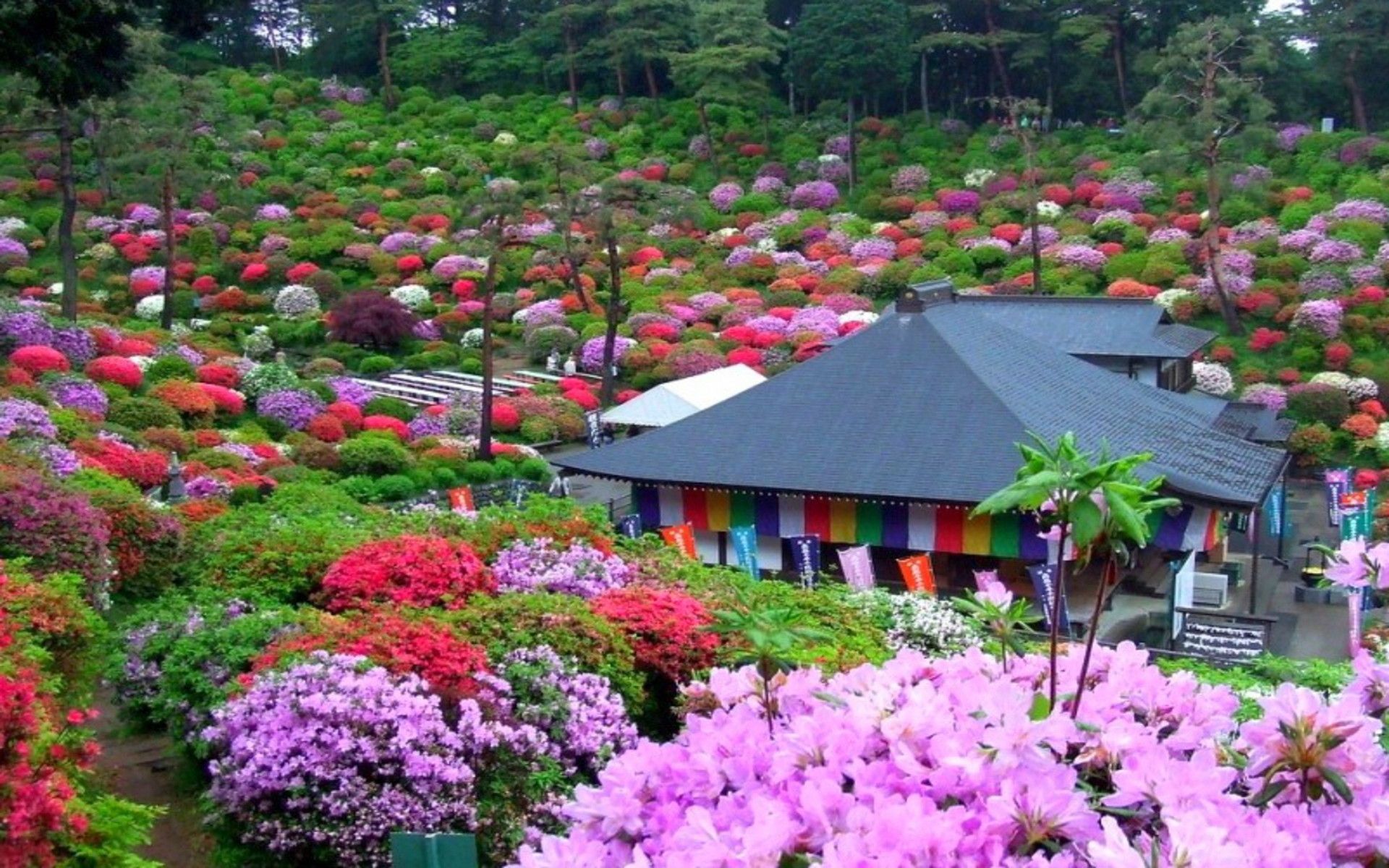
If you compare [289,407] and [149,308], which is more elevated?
[149,308]

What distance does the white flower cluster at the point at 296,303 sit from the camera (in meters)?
35.0

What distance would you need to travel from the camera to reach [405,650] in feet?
24.9

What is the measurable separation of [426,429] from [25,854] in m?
21.2

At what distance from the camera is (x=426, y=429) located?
2584 cm

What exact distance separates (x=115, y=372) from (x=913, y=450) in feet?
47.8

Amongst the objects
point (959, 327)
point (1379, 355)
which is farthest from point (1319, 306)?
point (959, 327)

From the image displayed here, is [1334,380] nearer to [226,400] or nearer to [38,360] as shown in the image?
[226,400]

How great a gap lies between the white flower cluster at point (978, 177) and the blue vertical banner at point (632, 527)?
27.0m

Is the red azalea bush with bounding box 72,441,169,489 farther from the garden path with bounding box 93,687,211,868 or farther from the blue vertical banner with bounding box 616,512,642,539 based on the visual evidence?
the garden path with bounding box 93,687,211,868

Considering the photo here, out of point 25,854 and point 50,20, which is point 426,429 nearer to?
point 50,20

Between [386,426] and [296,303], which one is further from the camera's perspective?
[296,303]

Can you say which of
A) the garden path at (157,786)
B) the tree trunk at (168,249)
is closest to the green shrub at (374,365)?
the tree trunk at (168,249)

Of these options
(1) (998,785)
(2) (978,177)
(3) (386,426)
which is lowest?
(3) (386,426)

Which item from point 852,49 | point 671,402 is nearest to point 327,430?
point 671,402
